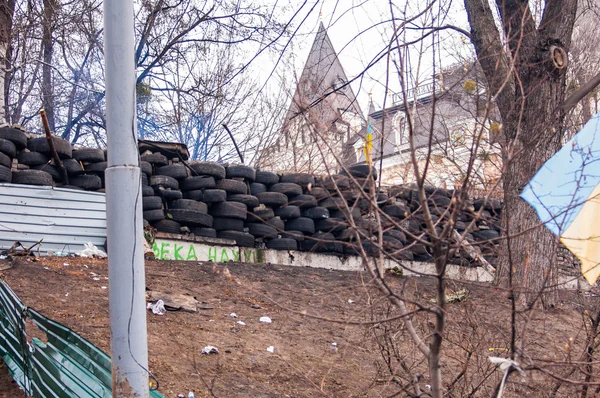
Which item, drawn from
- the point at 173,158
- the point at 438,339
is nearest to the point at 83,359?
the point at 438,339

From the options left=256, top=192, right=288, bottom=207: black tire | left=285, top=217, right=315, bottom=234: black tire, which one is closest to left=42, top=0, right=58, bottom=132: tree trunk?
left=256, top=192, right=288, bottom=207: black tire

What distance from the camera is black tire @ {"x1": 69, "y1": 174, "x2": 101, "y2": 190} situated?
24.4ft

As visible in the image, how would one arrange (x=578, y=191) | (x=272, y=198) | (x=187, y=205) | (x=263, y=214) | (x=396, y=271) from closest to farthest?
(x=578, y=191)
(x=187, y=205)
(x=396, y=271)
(x=263, y=214)
(x=272, y=198)

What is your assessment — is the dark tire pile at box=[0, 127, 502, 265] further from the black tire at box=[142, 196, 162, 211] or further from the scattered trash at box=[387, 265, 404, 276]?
the scattered trash at box=[387, 265, 404, 276]

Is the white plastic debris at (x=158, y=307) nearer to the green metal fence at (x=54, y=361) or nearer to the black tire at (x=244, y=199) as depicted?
the green metal fence at (x=54, y=361)

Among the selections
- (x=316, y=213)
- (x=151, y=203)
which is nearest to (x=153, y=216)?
(x=151, y=203)

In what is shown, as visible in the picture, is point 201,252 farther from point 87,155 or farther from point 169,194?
point 87,155

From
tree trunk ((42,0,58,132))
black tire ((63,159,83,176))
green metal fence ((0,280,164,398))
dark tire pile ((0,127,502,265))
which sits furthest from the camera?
tree trunk ((42,0,58,132))

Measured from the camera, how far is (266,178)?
28.5 ft

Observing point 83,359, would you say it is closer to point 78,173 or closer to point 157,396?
point 157,396

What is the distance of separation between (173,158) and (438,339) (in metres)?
6.49

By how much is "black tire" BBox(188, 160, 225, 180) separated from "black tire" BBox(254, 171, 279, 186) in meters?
0.62

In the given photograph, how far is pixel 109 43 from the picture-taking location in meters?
2.93

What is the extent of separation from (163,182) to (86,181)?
37.3 inches
